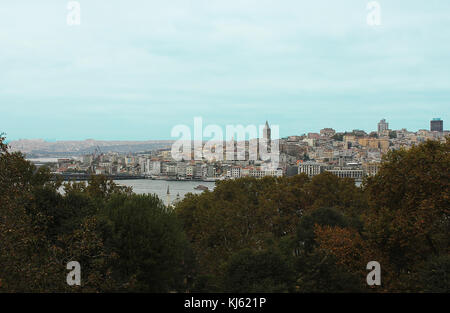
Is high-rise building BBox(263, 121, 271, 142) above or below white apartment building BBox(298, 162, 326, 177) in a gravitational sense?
above

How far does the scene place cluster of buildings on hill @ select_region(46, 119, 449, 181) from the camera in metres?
75.4

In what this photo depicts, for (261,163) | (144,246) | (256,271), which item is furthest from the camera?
(261,163)

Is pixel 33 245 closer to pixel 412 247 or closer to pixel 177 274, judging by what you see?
pixel 177 274

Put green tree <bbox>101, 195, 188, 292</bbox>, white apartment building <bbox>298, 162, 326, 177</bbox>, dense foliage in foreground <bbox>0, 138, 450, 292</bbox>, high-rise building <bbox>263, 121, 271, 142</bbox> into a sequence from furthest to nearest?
high-rise building <bbox>263, 121, 271, 142</bbox> < white apartment building <bbox>298, 162, 326, 177</bbox> < green tree <bbox>101, 195, 188, 292</bbox> < dense foliage in foreground <bbox>0, 138, 450, 292</bbox>

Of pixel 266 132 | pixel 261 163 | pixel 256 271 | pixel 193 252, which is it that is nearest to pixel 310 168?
pixel 261 163

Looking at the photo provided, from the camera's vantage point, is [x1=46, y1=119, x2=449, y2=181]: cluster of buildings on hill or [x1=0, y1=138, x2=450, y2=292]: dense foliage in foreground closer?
[x1=0, y1=138, x2=450, y2=292]: dense foliage in foreground

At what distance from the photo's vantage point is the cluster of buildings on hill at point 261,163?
247 ft

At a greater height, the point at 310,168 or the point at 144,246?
the point at 310,168

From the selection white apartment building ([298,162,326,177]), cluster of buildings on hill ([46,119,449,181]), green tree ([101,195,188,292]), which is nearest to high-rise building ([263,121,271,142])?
cluster of buildings on hill ([46,119,449,181])

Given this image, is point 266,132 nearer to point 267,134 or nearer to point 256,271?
point 267,134

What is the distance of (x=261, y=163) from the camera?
85.6 m

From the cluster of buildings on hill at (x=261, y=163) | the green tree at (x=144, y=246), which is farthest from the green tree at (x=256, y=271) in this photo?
the cluster of buildings on hill at (x=261, y=163)

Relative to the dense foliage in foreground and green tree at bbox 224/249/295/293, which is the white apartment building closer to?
the dense foliage in foreground
